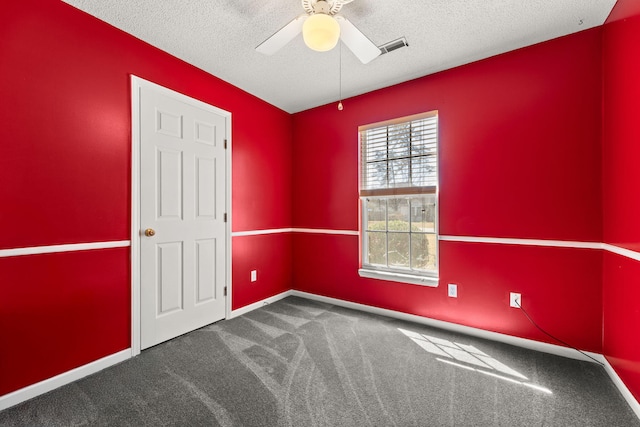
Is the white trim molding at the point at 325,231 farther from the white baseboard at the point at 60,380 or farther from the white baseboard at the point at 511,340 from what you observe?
the white baseboard at the point at 60,380

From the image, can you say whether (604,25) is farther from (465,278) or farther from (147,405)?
(147,405)

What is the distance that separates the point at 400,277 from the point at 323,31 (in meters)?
2.45

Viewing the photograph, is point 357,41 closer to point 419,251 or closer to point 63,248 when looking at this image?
point 419,251

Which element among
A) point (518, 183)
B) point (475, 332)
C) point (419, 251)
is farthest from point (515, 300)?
point (518, 183)

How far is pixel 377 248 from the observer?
328 centimetres

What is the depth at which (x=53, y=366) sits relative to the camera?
1.84 meters

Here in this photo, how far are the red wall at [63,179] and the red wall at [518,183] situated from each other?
8.16 ft

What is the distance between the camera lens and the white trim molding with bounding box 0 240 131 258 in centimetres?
168

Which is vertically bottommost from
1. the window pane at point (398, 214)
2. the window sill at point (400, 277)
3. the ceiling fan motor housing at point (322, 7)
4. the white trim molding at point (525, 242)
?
the window sill at point (400, 277)

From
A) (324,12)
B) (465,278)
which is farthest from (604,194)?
(324,12)

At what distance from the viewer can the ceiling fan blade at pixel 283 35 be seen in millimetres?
1676

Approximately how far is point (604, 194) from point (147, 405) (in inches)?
138

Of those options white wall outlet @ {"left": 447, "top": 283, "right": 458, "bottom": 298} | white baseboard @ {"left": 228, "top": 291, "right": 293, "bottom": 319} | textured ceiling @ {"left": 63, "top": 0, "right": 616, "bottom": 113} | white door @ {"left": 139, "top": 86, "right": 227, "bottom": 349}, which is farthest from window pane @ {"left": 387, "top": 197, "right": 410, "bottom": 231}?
white door @ {"left": 139, "top": 86, "right": 227, "bottom": 349}

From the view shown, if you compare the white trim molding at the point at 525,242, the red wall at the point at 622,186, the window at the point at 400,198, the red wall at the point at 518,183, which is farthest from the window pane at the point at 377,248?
the red wall at the point at 622,186
